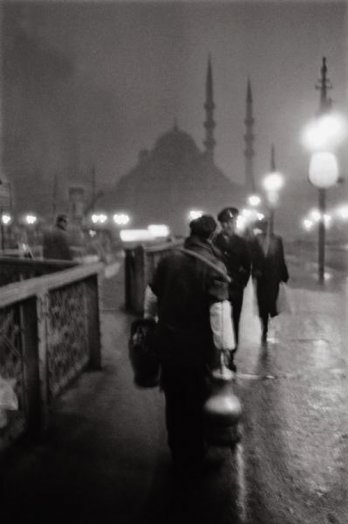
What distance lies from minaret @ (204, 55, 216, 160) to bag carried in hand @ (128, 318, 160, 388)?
12888 centimetres

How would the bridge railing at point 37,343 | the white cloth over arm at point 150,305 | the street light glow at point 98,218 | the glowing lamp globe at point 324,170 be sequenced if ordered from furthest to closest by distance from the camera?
1. the street light glow at point 98,218
2. the glowing lamp globe at point 324,170
3. the bridge railing at point 37,343
4. the white cloth over arm at point 150,305

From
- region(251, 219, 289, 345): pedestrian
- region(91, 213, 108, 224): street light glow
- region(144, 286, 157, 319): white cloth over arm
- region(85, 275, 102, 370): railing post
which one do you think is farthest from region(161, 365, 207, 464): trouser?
region(91, 213, 108, 224): street light glow

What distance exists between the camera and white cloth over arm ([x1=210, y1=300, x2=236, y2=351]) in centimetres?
393


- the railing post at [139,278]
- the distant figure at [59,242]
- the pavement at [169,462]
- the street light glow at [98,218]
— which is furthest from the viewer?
the street light glow at [98,218]

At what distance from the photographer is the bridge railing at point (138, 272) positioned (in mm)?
11828

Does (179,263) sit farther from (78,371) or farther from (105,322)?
(105,322)

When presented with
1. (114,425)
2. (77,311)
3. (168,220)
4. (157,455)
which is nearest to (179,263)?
(157,455)

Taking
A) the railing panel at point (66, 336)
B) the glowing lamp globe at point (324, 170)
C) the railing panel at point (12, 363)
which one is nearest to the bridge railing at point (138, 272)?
the glowing lamp globe at point (324, 170)

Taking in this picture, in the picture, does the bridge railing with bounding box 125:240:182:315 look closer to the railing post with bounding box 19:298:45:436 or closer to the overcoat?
the overcoat

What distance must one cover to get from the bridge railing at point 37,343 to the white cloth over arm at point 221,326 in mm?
1575

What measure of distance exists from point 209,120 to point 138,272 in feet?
429

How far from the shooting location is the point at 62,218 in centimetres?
1038

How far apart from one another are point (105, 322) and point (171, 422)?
22.1ft

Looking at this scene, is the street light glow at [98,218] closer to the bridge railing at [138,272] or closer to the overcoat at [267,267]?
the bridge railing at [138,272]
